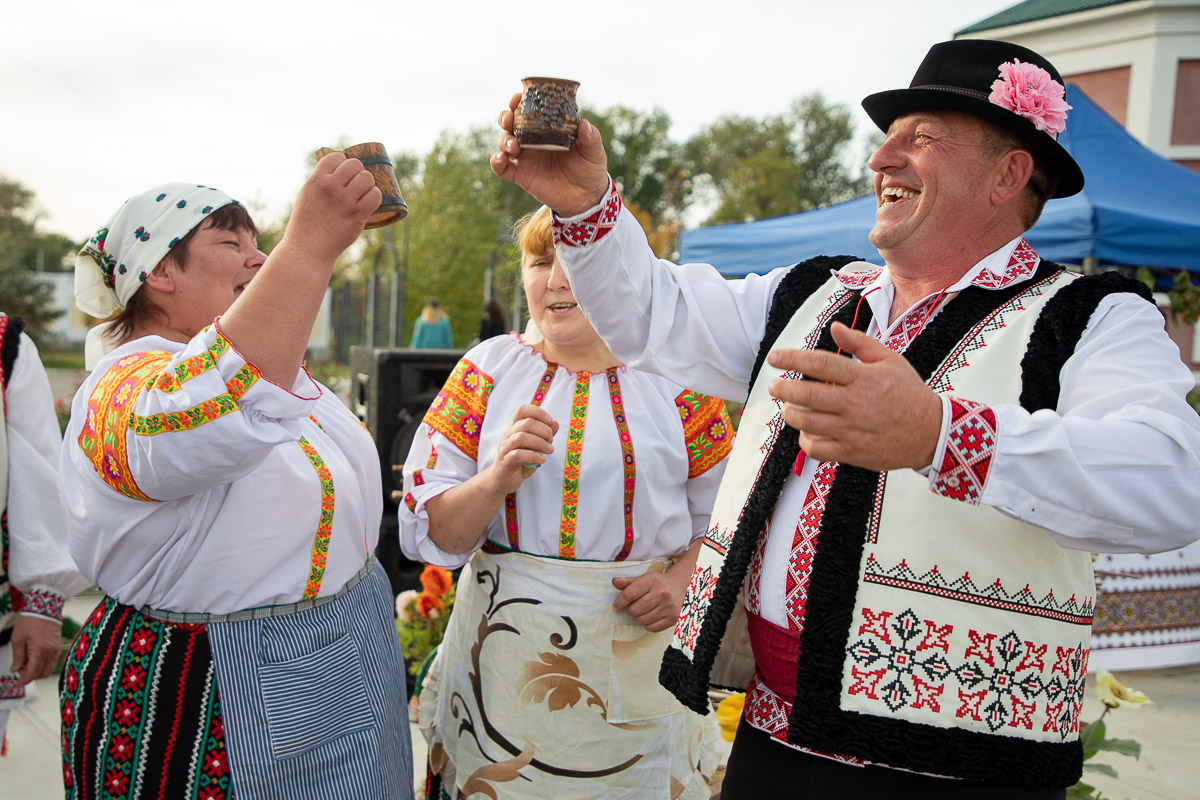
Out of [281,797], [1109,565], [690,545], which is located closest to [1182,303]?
[1109,565]

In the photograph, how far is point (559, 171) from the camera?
1656 millimetres

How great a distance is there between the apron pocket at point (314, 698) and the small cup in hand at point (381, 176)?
0.85m

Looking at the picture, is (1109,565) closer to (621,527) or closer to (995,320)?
(621,527)

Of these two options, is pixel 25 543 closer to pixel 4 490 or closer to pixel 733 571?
pixel 4 490

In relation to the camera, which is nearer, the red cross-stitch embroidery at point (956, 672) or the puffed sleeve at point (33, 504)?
the red cross-stitch embroidery at point (956, 672)

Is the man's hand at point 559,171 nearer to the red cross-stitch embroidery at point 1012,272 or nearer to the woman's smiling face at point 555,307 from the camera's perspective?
the woman's smiling face at point 555,307

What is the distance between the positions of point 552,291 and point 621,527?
0.62 meters

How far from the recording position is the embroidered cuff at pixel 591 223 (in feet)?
5.50

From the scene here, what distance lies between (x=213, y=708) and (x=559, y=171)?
1.17 meters

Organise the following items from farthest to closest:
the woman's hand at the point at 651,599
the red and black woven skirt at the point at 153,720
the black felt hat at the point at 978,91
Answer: the woman's hand at the point at 651,599 < the red and black woven skirt at the point at 153,720 < the black felt hat at the point at 978,91

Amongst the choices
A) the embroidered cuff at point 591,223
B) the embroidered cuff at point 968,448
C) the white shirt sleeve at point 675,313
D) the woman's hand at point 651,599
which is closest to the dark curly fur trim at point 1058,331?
the embroidered cuff at point 968,448

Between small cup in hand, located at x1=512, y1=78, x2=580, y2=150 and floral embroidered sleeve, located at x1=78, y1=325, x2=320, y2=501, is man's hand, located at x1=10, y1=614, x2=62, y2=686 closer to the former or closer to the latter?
floral embroidered sleeve, located at x1=78, y1=325, x2=320, y2=501

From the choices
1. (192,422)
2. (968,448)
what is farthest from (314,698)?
(968,448)

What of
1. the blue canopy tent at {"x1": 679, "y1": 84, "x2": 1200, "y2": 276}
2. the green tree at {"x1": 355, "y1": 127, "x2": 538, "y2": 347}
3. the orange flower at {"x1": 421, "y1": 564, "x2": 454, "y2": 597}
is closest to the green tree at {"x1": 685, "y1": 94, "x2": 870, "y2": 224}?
the green tree at {"x1": 355, "y1": 127, "x2": 538, "y2": 347}
